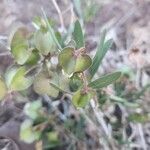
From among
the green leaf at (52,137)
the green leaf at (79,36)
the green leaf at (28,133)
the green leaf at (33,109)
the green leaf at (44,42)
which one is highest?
the green leaf at (44,42)

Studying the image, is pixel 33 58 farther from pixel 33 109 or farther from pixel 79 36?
pixel 33 109

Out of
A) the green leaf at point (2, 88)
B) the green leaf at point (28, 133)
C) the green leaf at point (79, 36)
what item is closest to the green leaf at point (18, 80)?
the green leaf at point (2, 88)

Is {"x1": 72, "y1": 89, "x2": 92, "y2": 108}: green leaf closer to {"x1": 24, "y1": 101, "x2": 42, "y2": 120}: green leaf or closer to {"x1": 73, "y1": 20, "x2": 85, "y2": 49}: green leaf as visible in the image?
{"x1": 73, "y1": 20, "x2": 85, "y2": 49}: green leaf

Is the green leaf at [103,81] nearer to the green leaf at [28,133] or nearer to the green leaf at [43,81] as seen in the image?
the green leaf at [43,81]

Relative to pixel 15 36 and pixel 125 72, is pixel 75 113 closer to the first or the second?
pixel 125 72

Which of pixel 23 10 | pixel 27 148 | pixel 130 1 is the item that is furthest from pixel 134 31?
pixel 27 148
